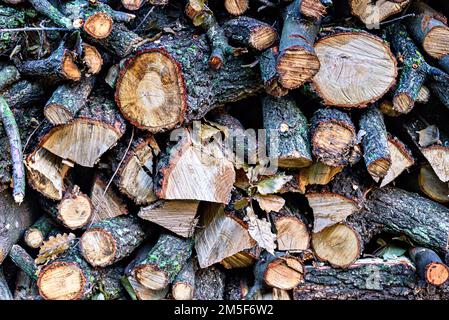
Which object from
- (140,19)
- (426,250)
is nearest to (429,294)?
(426,250)

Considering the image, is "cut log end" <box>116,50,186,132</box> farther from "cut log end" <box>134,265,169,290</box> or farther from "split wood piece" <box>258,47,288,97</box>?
"cut log end" <box>134,265,169,290</box>

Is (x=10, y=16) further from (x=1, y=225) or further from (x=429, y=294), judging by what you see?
(x=429, y=294)

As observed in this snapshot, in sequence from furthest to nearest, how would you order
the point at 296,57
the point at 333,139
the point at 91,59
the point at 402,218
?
1. the point at 402,218
2. the point at 333,139
3. the point at 91,59
4. the point at 296,57

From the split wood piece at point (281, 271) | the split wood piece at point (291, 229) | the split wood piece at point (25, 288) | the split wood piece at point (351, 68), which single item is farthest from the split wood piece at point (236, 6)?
the split wood piece at point (25, 288)

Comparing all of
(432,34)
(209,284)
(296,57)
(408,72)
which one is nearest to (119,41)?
(296,57)

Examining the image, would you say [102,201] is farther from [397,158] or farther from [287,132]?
[397,158]

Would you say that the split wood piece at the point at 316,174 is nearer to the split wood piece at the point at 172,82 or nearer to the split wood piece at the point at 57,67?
the split wood piece at the point at 172,82
